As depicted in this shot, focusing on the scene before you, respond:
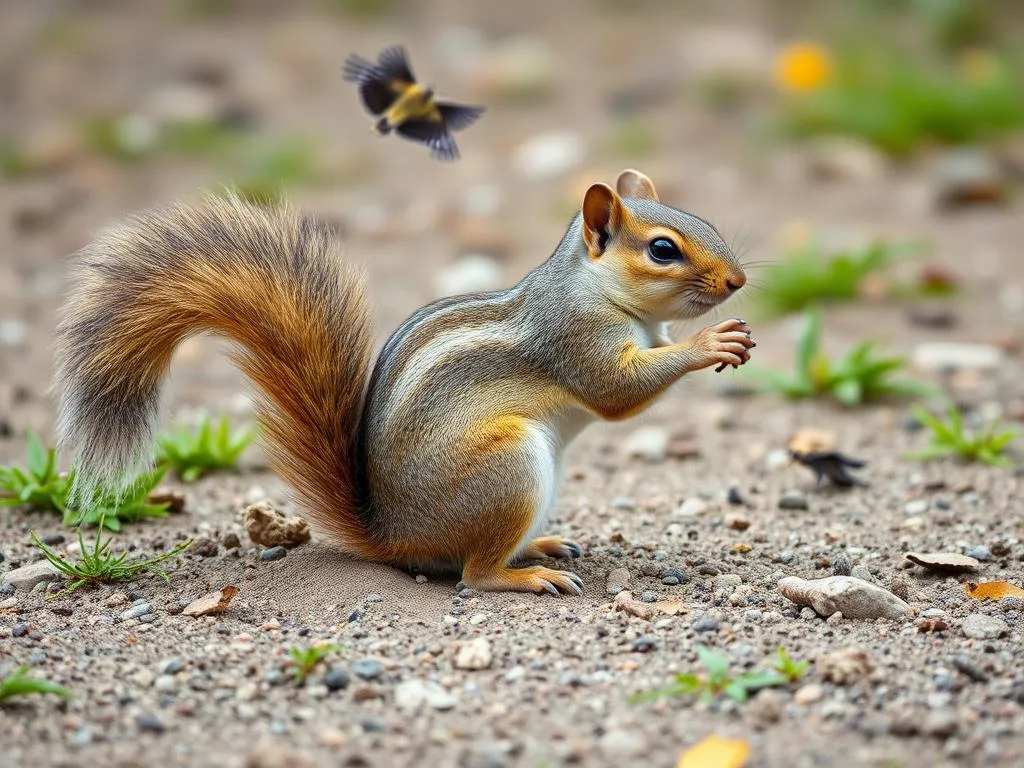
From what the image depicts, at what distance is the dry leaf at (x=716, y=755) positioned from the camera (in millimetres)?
2441

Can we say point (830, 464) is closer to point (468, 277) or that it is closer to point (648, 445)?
point (648, 445)

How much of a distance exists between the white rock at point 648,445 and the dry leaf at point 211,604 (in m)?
2.09

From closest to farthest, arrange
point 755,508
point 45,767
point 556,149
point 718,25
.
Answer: point 45,767
point 755,508
point 556,149
point 718,25

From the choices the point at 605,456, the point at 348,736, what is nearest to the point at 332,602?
the point at 348,736

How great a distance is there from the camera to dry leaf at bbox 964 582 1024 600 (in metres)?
Result: 3.38

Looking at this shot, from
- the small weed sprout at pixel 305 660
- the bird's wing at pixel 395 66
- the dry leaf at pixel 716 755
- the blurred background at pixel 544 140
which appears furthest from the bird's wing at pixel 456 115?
the blurred background at pixel 544 140

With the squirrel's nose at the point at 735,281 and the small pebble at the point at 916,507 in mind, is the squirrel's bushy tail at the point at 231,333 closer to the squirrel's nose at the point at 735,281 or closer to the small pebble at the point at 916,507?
the squirrel's nose at the point at 735,281

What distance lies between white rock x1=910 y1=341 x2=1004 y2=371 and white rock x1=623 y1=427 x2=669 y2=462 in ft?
4.79

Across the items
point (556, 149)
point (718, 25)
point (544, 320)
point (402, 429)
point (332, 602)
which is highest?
point (718, 25)

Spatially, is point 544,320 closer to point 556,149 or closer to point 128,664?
point 128,664

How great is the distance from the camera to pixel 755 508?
14.4 feet

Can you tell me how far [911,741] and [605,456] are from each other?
2605 millimetres

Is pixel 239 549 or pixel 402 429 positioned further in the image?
pixel 239 549

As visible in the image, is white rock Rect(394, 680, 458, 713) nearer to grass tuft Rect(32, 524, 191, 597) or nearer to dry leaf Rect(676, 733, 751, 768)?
dry leaf Rect(676, 733, 751, 768)
